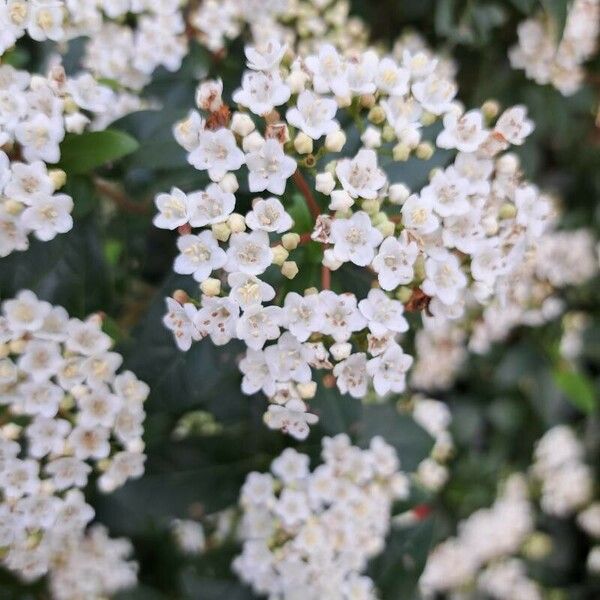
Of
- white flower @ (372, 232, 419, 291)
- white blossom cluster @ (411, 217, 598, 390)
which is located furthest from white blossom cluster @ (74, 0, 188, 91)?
white blossom cluster @ (411, 217, 598, 390)

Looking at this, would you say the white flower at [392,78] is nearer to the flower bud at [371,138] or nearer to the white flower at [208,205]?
the flower bud at [371,138]

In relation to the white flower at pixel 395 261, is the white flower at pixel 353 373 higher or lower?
lower

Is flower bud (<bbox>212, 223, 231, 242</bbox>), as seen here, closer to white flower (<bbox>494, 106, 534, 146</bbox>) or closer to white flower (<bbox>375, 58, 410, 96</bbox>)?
white flower (<bbox>375, 58, 410, 96</bbox>)

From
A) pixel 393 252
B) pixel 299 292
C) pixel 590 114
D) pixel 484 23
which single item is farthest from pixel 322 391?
pixel 590 114

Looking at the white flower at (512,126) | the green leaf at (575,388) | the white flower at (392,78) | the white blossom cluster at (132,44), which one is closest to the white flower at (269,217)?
the white flower at (392,78)

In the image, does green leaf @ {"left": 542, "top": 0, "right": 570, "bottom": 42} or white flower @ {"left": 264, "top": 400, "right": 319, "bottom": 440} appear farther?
green leaf @ {"left": 542, "top": 0, "right": 570, "bottom": 42}
